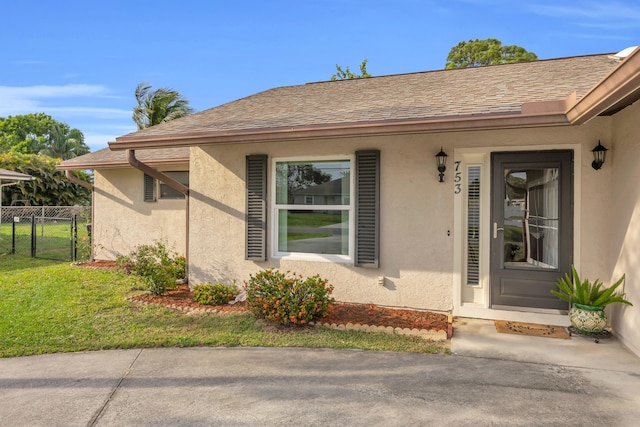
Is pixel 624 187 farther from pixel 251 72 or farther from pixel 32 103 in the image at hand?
pixel 32 103

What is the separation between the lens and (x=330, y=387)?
11.0 feet

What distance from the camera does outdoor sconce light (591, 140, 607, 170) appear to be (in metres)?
4.77

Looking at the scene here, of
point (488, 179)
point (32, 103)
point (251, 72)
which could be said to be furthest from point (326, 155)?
point (32, 103)

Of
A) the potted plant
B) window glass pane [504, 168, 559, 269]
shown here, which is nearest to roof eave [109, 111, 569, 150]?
window glass pane [504, 168, 559, 269]

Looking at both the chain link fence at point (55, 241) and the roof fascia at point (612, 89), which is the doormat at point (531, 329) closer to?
the roof fascia at point (612, 89)

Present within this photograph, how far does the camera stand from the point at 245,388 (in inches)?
131

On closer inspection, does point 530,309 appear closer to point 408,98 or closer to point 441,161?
point 441,161

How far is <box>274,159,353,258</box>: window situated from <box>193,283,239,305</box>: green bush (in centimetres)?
102

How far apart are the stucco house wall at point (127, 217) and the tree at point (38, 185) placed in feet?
58.4

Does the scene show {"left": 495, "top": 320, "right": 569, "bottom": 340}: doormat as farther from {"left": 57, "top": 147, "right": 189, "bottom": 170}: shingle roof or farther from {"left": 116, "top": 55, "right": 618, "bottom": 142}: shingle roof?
{"left": 57, "top": 147, "right": 189, "bottom": 170}: shingle roof

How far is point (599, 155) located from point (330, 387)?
4.34 metres

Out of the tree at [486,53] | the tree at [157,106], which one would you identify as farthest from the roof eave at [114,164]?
the tree at [486,53]

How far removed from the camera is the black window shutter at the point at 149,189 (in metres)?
→ 9.46

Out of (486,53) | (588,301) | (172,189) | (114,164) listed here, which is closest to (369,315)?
(588,301)
